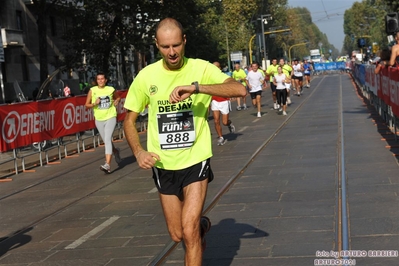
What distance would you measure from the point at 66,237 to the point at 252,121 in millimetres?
15526

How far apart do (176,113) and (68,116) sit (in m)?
13.1

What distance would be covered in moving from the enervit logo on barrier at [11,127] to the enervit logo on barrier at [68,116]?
260 cm

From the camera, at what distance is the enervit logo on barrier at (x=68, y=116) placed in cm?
1781

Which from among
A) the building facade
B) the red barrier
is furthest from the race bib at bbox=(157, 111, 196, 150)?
the building facade

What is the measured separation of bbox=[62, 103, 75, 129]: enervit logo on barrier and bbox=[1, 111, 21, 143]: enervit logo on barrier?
2.60 metres

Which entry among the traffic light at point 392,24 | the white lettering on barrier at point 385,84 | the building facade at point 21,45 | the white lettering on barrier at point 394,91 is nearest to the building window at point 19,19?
the building facade at point 21,45

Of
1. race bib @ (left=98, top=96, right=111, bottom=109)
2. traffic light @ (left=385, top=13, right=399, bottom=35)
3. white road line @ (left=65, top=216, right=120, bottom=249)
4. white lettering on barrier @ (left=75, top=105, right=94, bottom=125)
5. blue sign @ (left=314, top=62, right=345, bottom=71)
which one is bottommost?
blue sign @ (left=314, top=62, right=345, bottom=71)

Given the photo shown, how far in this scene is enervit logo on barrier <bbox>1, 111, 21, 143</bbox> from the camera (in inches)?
574

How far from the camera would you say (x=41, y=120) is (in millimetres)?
16406

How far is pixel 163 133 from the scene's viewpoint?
17.2 ft

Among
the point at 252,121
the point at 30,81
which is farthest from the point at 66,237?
the point at 30,81

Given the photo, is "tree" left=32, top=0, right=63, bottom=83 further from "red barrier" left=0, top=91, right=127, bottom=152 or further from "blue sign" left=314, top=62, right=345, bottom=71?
"blue sign" left=314, top=62, right=345, bottom=71

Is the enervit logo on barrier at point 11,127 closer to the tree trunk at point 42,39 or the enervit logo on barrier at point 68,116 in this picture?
the enervit logo on barrier at point 68,116

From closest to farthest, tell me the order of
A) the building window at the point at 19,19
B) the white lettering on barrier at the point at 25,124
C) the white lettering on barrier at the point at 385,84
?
1. the white lettering on barrier at the point at 25,124
2. the white lettering on barrier at the point at 385,84
3. the building window at the point at 19,19
